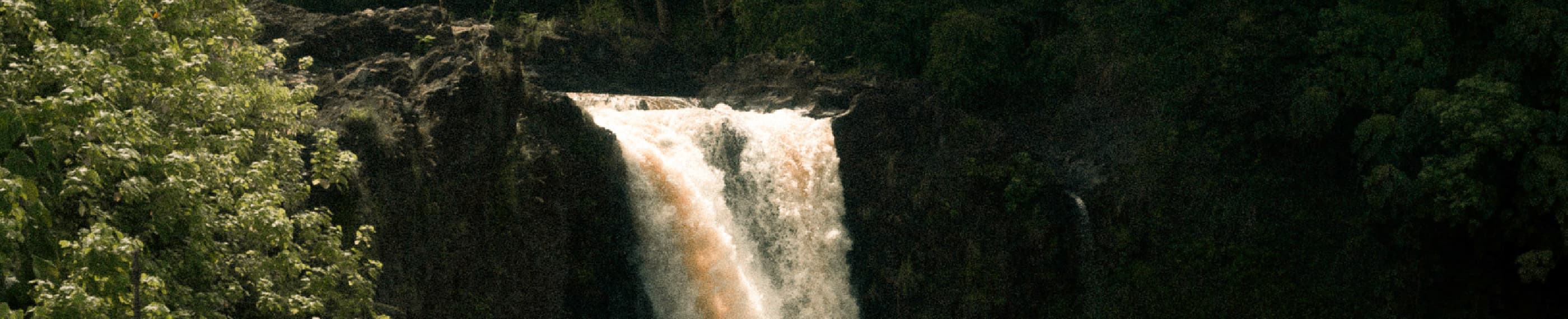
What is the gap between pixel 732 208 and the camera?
2591 cm

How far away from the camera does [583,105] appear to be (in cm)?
2680

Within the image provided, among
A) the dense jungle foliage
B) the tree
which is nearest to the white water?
the dense jungle foliage

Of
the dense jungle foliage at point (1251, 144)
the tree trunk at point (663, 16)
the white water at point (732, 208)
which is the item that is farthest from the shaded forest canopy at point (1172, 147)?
the tree trunk at point (663, 16)

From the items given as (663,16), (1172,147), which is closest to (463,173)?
(1172,147)

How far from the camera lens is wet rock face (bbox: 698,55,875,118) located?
→ 29.0m

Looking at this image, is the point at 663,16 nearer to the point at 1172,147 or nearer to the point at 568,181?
the point at 568,181


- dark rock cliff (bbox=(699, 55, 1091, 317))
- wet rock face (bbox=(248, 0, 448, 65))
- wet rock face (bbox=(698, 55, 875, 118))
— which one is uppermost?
wet rock face (bbox=(248, 0, 448, 65))

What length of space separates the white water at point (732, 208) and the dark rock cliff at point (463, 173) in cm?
54

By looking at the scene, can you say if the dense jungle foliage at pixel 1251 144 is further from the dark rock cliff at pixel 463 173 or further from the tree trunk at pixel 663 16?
the dark rock cliff at pixel 463 173

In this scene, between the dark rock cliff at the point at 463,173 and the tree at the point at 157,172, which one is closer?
the tree at the point at 157,172

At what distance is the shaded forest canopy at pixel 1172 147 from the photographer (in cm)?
2272

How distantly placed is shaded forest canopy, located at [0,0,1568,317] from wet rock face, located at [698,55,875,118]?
48 centimetres

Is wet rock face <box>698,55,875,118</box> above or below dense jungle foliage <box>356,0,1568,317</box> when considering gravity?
above

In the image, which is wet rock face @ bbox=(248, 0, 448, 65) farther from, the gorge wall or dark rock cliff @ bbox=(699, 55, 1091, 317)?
dark rock cliff @ bbox=(699, 55, 1091, 317)
